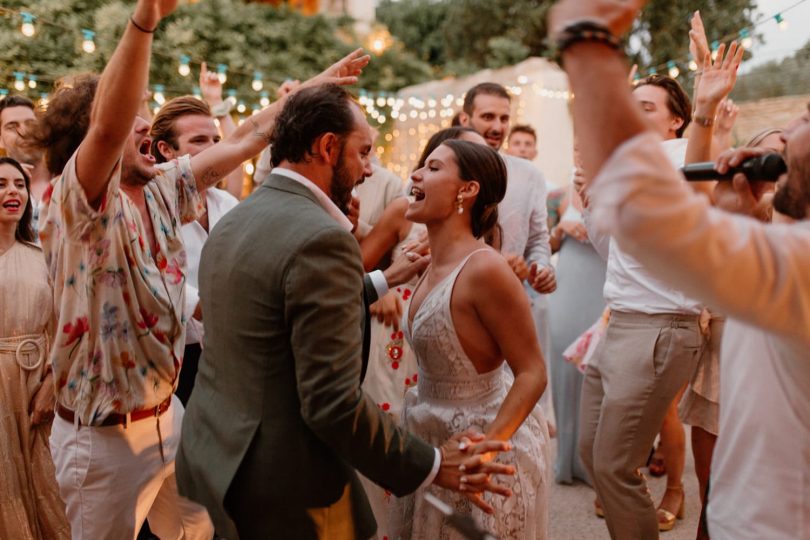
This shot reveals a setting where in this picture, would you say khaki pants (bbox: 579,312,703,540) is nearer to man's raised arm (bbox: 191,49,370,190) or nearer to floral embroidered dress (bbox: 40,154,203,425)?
man's raised arm (bbox: 191,49,370,190)

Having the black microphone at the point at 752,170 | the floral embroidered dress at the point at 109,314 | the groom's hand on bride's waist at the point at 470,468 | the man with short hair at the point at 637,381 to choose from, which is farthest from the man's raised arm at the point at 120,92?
the man with short hair at the point at 637,381

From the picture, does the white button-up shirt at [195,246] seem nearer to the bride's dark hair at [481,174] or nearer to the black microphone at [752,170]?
the bride's dark hair at [481,174]

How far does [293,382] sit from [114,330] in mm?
716

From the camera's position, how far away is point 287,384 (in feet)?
5.23

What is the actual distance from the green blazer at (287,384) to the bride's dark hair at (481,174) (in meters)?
0.87

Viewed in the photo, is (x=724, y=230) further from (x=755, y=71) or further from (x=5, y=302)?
(x=755, y=71)

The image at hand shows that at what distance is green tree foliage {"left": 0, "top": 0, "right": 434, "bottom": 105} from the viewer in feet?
24.0

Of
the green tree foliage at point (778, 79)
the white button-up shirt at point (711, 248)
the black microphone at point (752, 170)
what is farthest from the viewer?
the green tree foliage at point (778, 79)

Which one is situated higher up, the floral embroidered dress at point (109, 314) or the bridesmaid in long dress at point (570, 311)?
the floral embroidered dress at point (109, 314)

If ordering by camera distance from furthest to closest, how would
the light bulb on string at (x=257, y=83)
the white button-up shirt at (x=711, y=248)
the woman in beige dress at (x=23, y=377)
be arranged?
the light bulb on string at (x=257, y=83) < the woman in beige dress at (x=23, y=377) < the white button-up shirt at (x=711, y=248)

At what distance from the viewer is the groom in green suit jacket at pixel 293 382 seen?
152 cm

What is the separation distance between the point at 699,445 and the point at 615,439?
0.99 m

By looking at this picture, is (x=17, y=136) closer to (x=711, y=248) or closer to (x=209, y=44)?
(x=711, y=248)

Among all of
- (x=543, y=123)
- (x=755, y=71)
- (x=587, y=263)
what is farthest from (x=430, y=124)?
(x=587, y=263)
